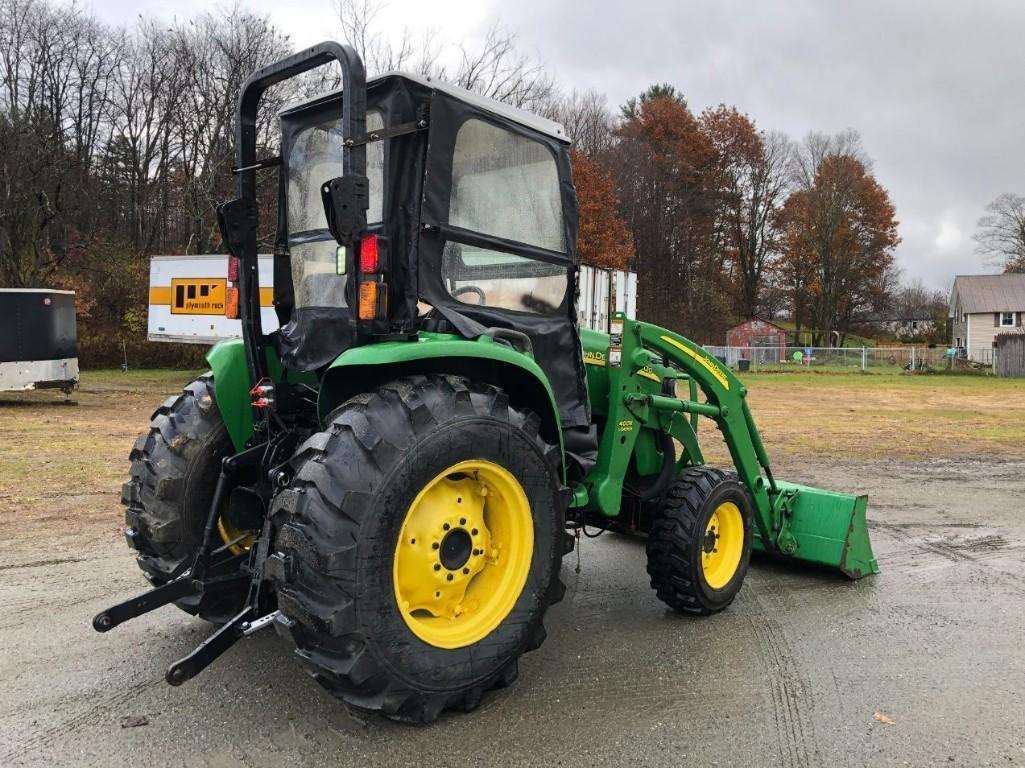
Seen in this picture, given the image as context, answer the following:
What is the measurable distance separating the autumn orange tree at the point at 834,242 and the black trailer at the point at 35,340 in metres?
45.3

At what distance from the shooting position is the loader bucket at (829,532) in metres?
5.18

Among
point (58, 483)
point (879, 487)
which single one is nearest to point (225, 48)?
point (58, 483)

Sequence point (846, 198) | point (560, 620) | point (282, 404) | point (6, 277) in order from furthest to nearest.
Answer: point (846, 198) → point (6, 277) → point (560, 620) → point (282, 404)

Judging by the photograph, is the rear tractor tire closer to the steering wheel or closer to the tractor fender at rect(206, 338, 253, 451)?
the steering wheel

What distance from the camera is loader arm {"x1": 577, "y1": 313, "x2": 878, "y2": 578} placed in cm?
442

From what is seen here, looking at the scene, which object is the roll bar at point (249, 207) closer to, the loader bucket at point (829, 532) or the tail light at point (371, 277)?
the tail light at point (371, 277)

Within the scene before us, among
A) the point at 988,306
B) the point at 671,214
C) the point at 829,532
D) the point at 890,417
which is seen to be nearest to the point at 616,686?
the point at 829,532

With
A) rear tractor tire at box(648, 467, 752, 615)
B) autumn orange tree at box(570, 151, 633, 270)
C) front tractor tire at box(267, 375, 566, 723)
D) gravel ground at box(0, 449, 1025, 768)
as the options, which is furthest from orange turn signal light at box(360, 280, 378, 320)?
autumn orange tree at box(570, 151, 633, 270)

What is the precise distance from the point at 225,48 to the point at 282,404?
107ft

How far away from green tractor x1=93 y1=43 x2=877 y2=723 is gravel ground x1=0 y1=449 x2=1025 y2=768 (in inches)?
11.1

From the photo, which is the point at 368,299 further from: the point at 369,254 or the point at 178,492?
the point at 178,492

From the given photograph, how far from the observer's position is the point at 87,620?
4.31 meters

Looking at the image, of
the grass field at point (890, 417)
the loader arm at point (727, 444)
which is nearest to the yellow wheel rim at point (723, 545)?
the loader arm at point (727, 444)

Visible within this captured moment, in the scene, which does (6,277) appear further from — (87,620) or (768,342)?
(768,342)
